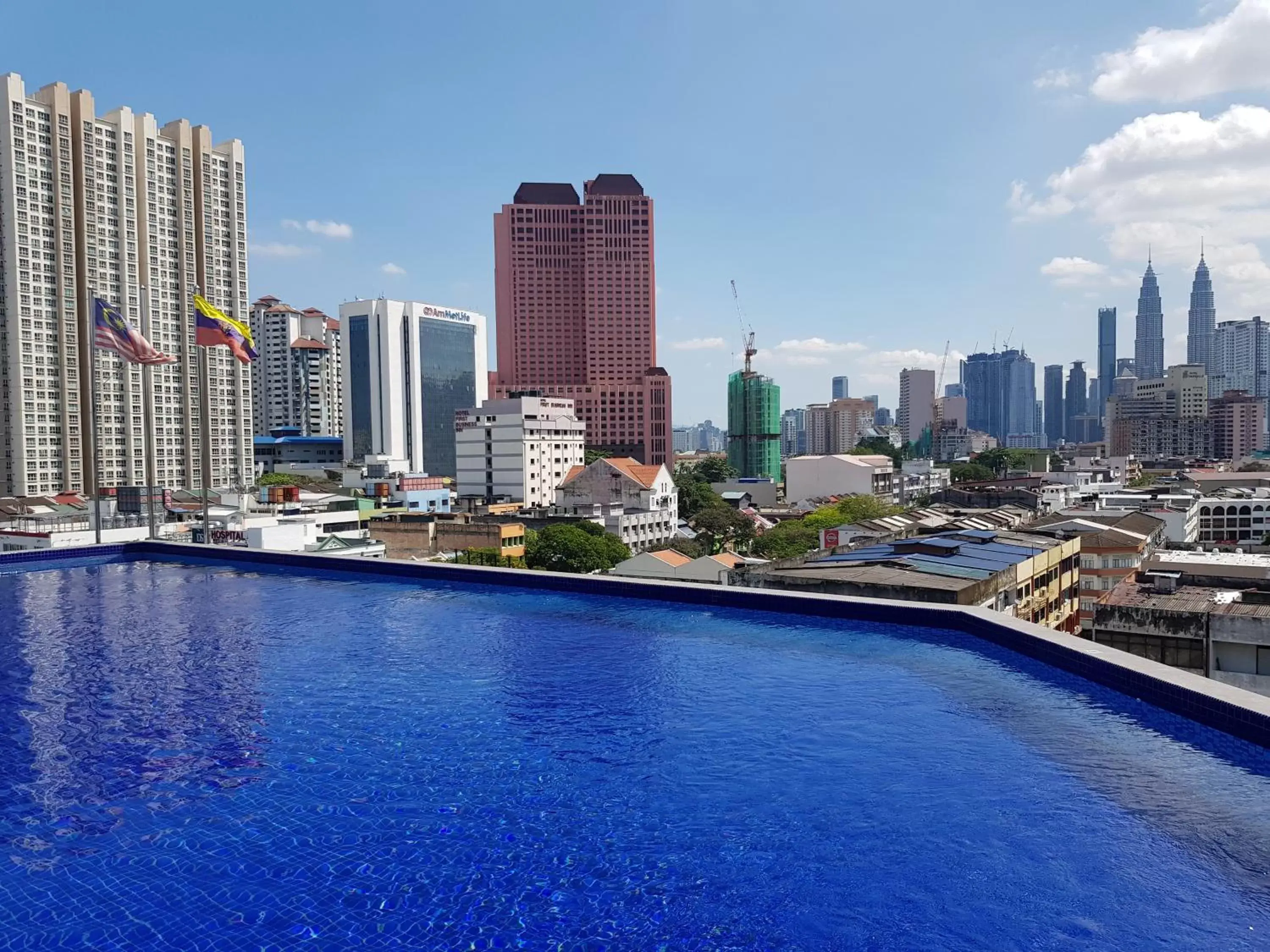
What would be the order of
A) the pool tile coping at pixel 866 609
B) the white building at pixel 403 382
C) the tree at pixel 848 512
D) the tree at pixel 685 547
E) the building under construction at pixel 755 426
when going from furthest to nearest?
1. the building under construction at pixel 755 426
2. the white building at pixel 403 382
3. the tree at pixel 848 512
4. the tree at pixel 685 547
5. the pool tile coping at pixel 866 609

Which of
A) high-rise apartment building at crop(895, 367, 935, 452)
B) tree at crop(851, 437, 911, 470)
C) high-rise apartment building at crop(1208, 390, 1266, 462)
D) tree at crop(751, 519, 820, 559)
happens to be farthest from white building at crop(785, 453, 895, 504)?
high-rise apartment building at crop(895, 367, 935, 452)

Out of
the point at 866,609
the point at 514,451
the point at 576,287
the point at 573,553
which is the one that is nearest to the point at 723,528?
the point at 514,451

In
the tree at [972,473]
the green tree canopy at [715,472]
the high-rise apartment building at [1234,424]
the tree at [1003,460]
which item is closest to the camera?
the green tree canopy at [715,472]

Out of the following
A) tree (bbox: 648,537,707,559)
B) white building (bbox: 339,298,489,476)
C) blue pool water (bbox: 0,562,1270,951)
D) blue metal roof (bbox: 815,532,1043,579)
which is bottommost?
tree (bbox: 648,537,707,559)

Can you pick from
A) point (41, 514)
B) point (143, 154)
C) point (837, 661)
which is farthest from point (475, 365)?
point (837, 661)

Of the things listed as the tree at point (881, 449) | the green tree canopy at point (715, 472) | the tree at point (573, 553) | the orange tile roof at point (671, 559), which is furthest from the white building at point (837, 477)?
the orange tile roof at point (671, 559)

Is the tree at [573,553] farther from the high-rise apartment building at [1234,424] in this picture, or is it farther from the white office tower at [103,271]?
the high-rise apartment building at [1234,424]

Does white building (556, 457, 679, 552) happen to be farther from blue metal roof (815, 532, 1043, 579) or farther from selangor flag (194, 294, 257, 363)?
selangor flag (194, 294, 257, 363)
